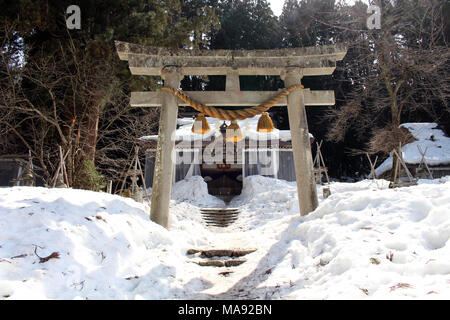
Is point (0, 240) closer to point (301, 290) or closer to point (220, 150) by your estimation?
point (301, 290)

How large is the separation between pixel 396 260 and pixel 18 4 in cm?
1070

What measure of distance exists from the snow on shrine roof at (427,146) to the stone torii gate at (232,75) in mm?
11415

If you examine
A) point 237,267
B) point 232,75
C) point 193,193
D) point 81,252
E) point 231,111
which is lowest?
point 237,267

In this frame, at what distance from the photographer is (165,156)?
5695 millimetres

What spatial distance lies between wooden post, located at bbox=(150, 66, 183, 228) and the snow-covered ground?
0.51 meters

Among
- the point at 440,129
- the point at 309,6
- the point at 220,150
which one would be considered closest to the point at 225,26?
the point at 309,6

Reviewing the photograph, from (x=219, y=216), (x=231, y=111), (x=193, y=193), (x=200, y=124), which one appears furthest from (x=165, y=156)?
(x=193, y=193)

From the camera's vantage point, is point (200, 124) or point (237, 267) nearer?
point (237, 267)

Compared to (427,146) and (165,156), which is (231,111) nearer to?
(165,156)

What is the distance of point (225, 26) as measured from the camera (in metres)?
24.3

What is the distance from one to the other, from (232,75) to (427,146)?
45.1 ft

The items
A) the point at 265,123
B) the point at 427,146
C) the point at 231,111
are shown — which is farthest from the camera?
the point at 427,146

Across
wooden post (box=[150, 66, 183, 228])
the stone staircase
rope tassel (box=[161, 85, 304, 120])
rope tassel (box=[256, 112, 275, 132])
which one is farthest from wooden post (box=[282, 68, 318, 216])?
the stone staircase

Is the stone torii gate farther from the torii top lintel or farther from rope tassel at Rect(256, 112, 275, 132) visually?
rope tassel at Rect(256, 112, 275, 132)
